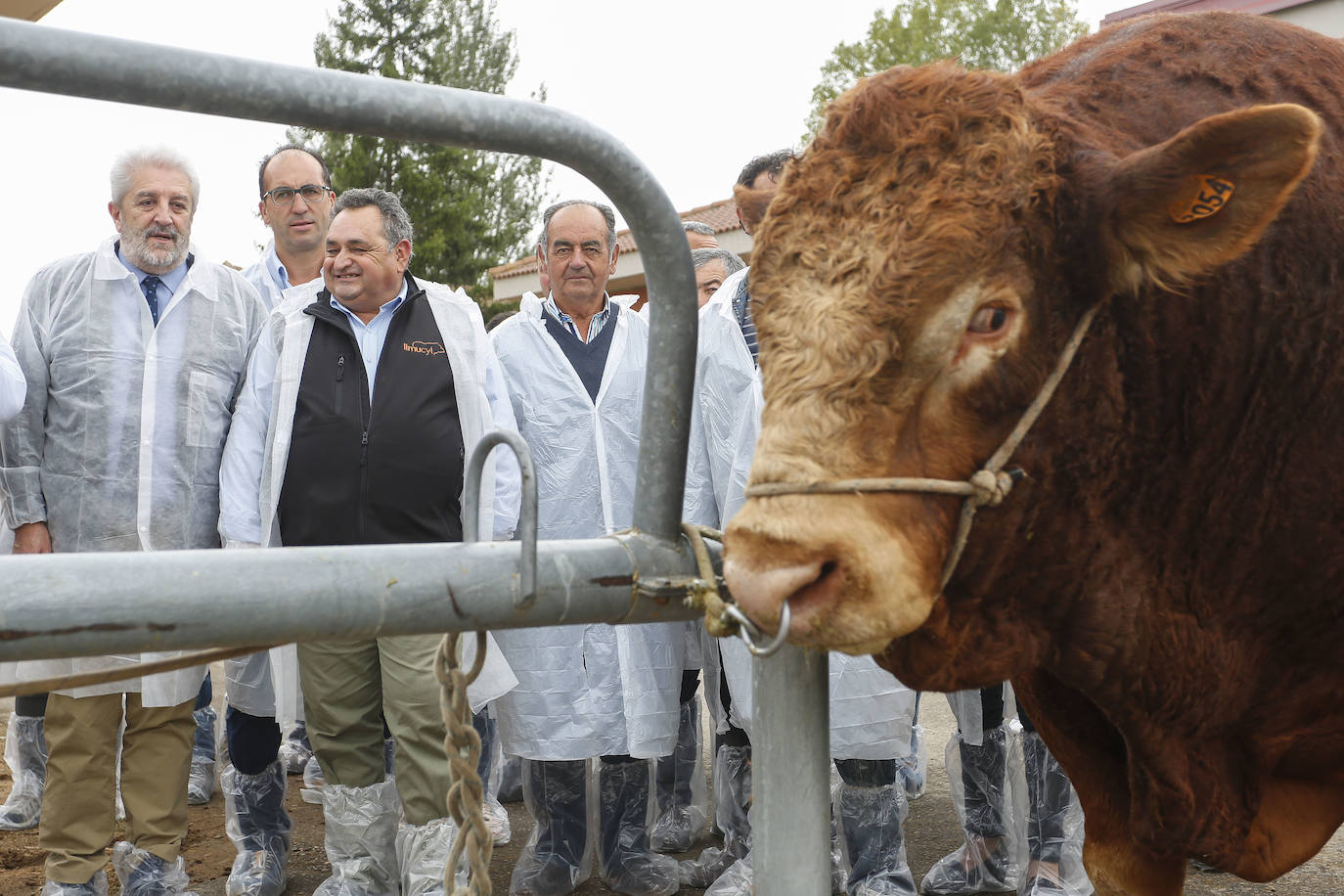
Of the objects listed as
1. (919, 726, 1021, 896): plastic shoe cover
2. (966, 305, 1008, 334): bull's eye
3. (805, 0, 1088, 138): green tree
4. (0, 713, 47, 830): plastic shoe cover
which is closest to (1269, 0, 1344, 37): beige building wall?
(919, 726, 1021, 896): plastic shoe cover

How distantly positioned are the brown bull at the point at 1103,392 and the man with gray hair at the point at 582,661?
220cm

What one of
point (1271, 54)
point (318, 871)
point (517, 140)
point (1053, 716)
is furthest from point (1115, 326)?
point (318, 871)

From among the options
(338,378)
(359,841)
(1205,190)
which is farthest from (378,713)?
(1205,190)

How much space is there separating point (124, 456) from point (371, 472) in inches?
30.9

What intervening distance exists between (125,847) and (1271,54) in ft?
11.7

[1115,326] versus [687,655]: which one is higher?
[1115,326]

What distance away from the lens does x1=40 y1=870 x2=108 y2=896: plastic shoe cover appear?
3.51 meters

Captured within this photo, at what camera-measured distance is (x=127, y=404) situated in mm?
3826

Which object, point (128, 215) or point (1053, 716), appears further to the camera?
point (128, 215)

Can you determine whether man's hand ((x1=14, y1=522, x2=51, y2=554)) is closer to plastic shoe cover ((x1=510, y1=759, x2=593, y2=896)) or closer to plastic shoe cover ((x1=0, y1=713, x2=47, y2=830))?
plastic shoe cover ((x1=0, y1=713, x2=47, y2=830))

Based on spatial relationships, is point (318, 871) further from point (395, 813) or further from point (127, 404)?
point (127, 404)

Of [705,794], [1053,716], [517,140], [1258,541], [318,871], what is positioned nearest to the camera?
[517,140]

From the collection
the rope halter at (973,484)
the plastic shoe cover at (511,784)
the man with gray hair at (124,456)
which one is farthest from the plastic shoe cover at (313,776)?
the rope halter at (973,484)

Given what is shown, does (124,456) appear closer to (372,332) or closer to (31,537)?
(31,537)
